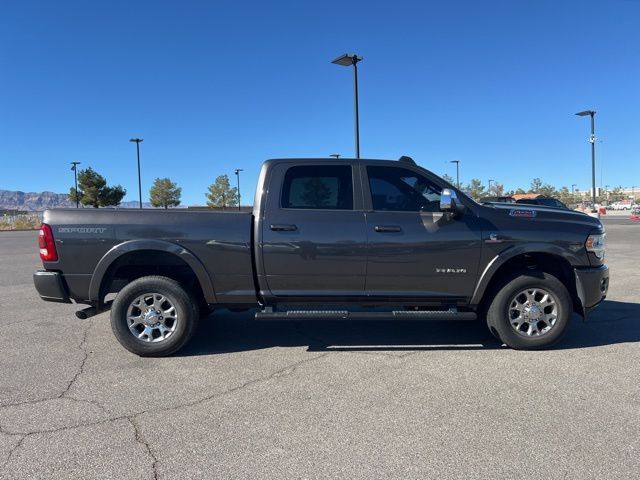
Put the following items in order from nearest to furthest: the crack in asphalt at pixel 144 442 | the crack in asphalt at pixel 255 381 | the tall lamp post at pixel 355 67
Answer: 1. the crack in asphalt at pixel 144 442
2. the crack in asphalt at pixel 255 381
3. the tall lamp post at pixel 355 67

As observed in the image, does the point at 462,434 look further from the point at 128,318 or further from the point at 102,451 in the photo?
the point at 128,318

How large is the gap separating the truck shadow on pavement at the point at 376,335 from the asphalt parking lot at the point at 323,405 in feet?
0.12

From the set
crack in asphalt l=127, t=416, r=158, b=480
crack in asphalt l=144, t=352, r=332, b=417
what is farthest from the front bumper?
crack in asphalt l=127, t=416, r=158, b=480

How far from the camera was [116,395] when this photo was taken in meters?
3.97

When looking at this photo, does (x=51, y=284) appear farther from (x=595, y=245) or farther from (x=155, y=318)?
(x=595, y=245)

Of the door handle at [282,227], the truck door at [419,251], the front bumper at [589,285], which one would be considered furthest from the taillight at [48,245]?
the front bumper at [589,285]

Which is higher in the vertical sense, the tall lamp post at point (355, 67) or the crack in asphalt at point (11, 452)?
the tall lamp post at point (355, 67)

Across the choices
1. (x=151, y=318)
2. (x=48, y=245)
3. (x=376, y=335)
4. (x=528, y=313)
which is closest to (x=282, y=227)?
(x=151, y=318)

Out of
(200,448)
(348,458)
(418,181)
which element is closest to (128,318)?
(200,448)

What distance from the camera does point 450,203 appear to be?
15.1 feet

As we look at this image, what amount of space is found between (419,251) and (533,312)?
1339 mm

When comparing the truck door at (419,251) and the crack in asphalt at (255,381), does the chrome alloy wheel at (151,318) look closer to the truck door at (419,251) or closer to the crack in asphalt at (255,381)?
the crack in asphalt at (255,381)

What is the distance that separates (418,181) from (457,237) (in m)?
0.71

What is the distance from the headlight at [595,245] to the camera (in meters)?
4.96
